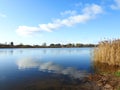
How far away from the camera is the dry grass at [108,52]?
20750mm

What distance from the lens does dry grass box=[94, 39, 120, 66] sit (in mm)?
20750

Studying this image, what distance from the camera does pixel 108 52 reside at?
21781 millimetres

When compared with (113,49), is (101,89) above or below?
below

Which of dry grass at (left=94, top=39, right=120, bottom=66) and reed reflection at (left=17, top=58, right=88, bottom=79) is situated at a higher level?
dry grass at (left=94, top=39, right=120, bottom=66)

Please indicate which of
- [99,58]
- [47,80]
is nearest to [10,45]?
[99,58]

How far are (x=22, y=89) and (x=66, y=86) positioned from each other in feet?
8.97

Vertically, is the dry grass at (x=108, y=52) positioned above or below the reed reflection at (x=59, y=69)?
above

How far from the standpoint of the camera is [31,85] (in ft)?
42.2

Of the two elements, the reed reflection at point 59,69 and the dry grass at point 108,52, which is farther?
the dry grass at point 108,52

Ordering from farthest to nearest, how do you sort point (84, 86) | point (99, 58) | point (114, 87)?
point (99, 58) → point (84, 86) → point (114, 87)

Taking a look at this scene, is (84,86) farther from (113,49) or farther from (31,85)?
(113,49)

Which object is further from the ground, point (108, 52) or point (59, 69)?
point (108, 52)

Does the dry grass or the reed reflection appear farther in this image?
the dry grass

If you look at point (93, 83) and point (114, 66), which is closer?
point (93, 83)
